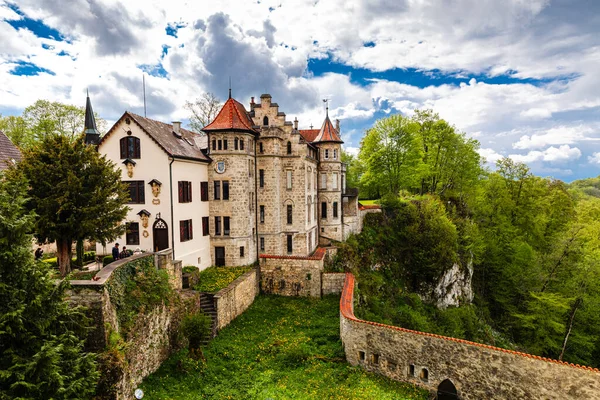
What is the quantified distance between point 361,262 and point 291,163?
1143 centimetres

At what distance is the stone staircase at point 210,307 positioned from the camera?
59.1 feet

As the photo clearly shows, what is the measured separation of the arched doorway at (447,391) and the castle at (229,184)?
51.3ft

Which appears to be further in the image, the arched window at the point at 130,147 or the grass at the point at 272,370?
the arched window at the point at 130,147

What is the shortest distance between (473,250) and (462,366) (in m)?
24.2

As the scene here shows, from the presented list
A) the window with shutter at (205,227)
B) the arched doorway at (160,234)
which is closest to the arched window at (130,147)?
the arched doorway at (160,234)

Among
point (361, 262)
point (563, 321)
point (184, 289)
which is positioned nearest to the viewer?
point (184, 289)

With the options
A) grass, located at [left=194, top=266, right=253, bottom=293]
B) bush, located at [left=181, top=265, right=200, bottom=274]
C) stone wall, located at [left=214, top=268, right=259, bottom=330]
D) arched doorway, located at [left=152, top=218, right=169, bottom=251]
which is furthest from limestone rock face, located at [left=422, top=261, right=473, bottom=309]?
arched doorway, located at [left=152, top=218, right=169, bottom=251]

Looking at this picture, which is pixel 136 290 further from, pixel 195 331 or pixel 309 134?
pixel 309 134

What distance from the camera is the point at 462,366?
13.8 m

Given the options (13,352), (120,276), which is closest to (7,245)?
(13,352)

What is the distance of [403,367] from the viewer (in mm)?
15062

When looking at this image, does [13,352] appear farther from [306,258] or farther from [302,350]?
[306,258]

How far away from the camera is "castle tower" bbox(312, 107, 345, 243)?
32094mm

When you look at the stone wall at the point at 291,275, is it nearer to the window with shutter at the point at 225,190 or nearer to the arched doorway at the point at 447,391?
the window with shutter at the point at 225,190
